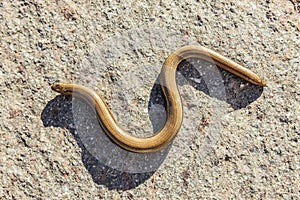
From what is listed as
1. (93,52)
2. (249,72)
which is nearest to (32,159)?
(93,52)

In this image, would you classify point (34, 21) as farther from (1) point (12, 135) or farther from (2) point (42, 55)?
(1) point (12, 135)

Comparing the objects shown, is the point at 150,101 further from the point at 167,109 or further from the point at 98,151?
the point at 98,151

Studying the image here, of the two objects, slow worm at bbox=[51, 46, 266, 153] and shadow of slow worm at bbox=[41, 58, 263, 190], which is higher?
slow worm at bbox=[51, 46, 266, 153]

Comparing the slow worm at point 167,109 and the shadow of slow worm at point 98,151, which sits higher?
the slow worm at point 167,109

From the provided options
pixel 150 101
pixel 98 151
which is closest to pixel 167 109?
pixel 150 101
